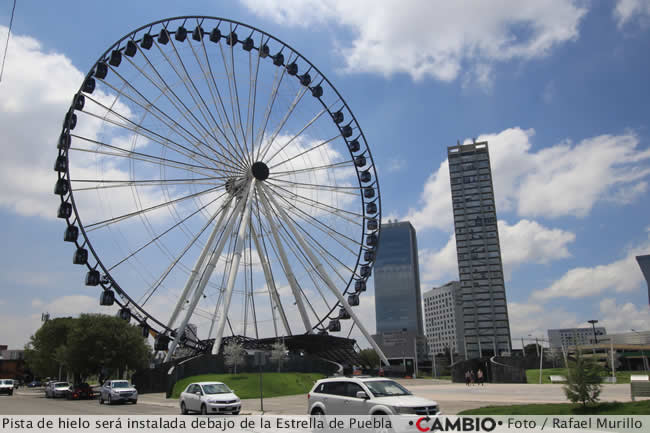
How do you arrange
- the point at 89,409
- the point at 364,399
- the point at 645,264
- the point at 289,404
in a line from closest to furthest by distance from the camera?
1. the point at 364,399
2. the point at 89,409
3. the point at 289,404
4. the point at 645,264

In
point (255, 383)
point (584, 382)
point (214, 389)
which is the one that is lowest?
point (255, 383)

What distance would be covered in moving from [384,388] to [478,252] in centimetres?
15931

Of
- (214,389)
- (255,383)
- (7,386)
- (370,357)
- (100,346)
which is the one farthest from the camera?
(370,357)

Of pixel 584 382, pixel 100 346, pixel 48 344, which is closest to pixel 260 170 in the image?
pixel 100 346

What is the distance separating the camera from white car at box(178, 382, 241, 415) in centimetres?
2070

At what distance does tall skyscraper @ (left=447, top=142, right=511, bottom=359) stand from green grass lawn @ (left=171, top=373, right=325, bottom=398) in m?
124

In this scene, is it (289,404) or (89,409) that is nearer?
(89,409)

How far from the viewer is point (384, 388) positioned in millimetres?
14688

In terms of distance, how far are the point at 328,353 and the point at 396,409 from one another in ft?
143

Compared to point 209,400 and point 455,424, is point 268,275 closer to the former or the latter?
point 209,400

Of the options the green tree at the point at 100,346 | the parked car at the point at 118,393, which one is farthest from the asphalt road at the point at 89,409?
the green tree at the point at 100,346

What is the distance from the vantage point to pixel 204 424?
698 inches

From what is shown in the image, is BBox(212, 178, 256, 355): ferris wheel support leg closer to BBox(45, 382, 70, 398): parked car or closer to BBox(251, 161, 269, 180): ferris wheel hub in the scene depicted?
BBox(251, 161, 269, 180): ferris wheel hub

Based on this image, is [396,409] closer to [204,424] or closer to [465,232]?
[204,424]
